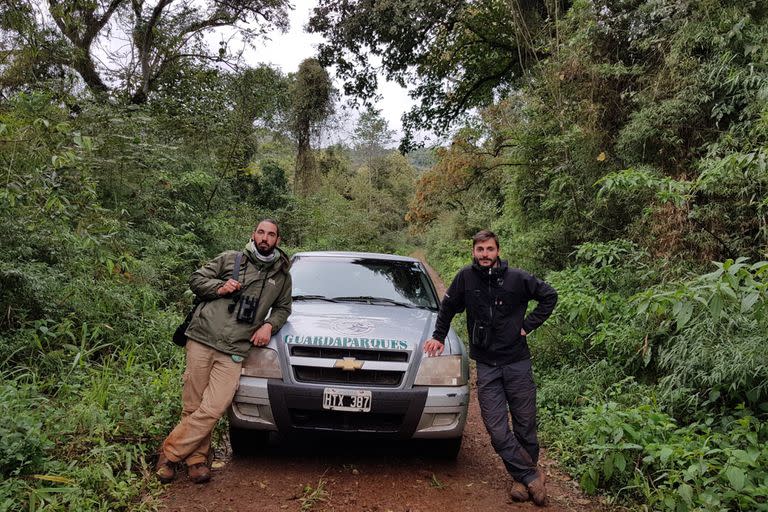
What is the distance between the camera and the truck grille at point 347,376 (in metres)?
3.39

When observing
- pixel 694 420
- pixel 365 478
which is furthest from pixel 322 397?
pixel 694 420

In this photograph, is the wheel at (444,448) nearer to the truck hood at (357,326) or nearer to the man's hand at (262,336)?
the truck hood at (357,326)

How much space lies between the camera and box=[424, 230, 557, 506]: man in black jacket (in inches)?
132

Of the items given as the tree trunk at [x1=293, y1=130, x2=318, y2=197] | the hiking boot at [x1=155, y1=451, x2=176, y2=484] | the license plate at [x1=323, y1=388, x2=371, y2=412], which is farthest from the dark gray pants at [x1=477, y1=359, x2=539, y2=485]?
the tree trunk at [x1=293, y1=130, x2=318, y2=197]

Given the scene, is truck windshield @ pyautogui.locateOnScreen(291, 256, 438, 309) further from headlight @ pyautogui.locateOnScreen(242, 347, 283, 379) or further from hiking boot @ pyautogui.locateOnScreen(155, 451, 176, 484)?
hiking boot @ pyautogui.locateOnScreen(155, 451, 176, 484)

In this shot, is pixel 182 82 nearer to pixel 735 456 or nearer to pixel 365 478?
pixel 365 478

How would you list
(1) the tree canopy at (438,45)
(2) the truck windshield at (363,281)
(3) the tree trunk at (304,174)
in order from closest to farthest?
(2) the truck windshield at (363,281) → (1) the tree canopy at (438,45) → (3) the tree trunk at (304,174)

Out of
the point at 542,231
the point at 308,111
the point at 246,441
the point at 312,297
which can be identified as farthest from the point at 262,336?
the point at 308,111

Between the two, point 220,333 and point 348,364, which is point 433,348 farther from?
point 220,333

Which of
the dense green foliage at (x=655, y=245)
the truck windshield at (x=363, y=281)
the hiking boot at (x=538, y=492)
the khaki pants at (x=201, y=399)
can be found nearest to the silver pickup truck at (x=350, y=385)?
the khaki pants at (x=201, y=399)

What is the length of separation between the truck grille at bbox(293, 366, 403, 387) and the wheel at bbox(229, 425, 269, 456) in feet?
2.33

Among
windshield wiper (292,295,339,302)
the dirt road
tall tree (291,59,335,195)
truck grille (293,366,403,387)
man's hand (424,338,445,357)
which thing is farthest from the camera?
tall tree (291,59,335,195)

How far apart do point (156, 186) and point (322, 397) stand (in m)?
8.69

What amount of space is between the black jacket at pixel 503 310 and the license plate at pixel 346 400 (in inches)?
33.5
